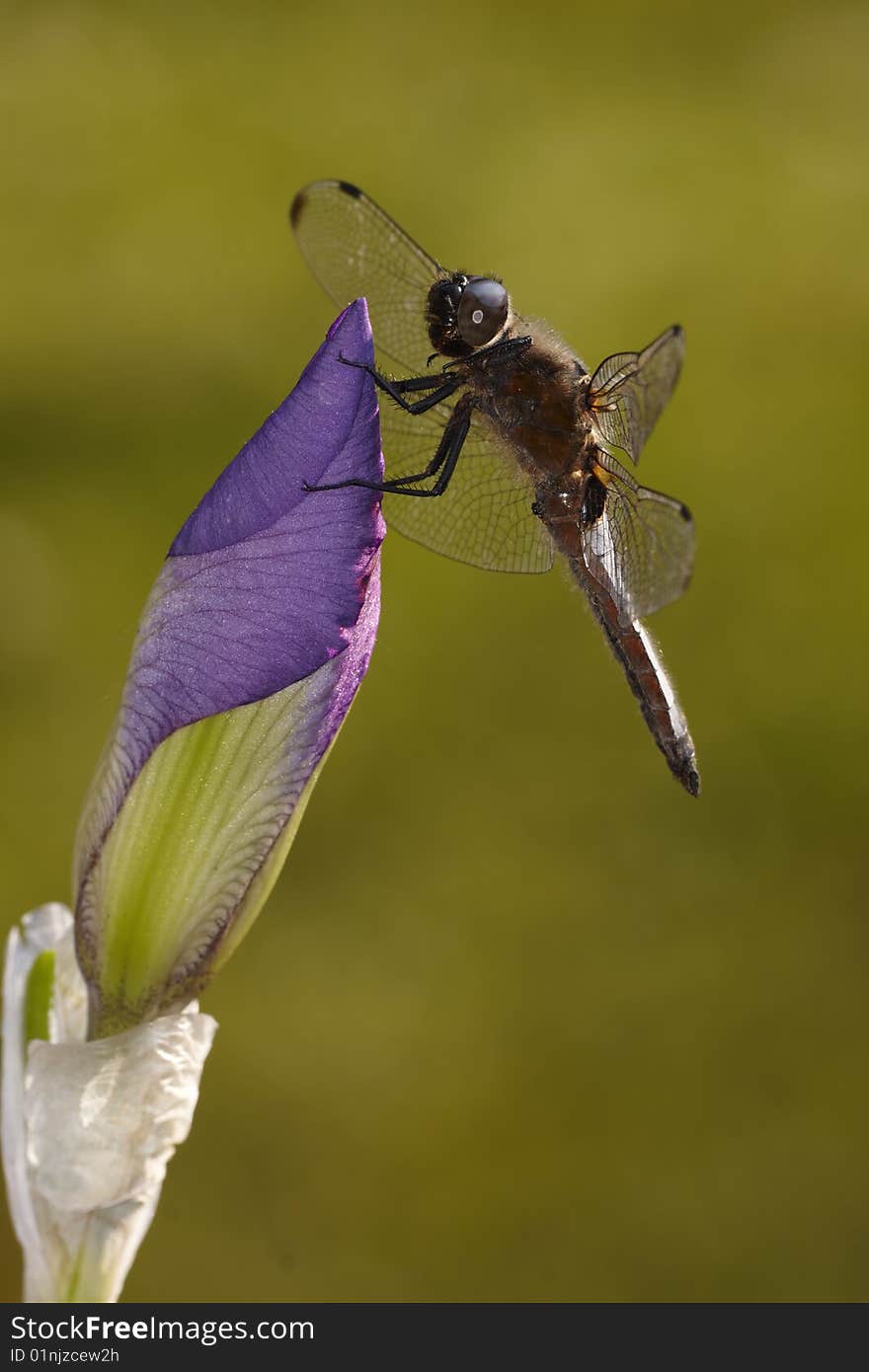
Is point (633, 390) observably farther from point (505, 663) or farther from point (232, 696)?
point (505, 663)

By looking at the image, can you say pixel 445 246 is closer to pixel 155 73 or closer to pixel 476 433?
pixel 155 73

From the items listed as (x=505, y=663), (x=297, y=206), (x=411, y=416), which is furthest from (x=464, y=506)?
(x=505, y=663)

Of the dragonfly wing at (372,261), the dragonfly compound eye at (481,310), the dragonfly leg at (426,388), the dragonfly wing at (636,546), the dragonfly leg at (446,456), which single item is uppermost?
the dragonfly wing at (372,261)

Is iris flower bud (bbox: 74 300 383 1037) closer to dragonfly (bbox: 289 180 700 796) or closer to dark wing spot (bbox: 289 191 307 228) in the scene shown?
dragonfly (bbox: 289 180 700 796)

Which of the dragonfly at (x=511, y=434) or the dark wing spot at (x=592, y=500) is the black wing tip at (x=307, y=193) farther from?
the dark wing spot at (x=592, y=500)

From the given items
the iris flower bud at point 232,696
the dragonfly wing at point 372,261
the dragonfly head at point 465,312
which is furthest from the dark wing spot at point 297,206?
the iris flower bud at point 232,696

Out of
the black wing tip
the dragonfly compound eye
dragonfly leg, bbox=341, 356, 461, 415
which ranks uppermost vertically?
the black wing tip

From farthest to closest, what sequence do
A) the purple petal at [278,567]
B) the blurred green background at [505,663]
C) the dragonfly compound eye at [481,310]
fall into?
the blurred green background at [505,663] → the dragonfly compound eye at [481,310] → the purple petal at [278,567]

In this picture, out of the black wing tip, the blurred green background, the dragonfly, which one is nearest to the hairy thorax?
the dragonfly
